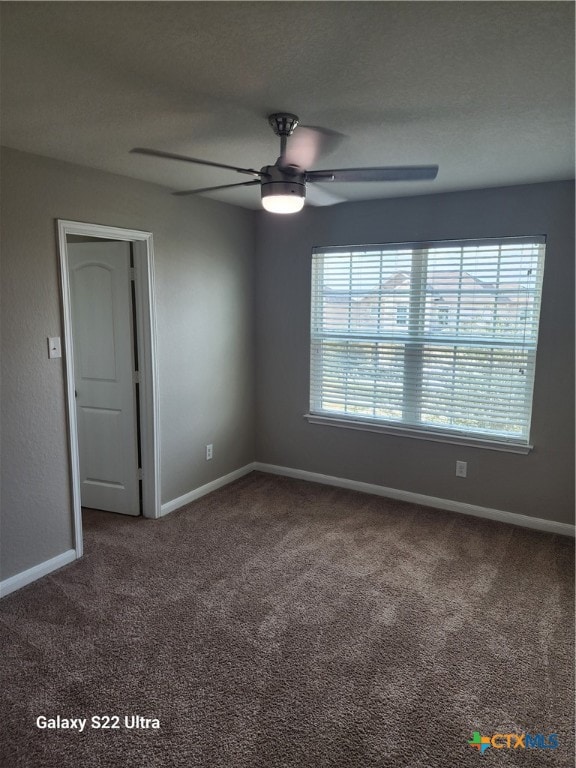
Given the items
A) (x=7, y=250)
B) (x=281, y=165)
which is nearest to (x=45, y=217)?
(x=7, y=250)

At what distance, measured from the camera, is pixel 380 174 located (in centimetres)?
208

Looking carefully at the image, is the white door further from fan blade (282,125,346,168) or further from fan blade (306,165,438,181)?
fan blade (306,165,438,181)

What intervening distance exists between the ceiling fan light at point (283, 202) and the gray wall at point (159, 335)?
1.37 meters

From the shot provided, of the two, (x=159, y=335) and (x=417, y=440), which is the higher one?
(x=159, y=335)

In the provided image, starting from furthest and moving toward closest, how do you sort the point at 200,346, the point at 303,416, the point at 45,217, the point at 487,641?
the point at 303,416 < the point at 200,346 < the point at 45,217 < the point at 487,641

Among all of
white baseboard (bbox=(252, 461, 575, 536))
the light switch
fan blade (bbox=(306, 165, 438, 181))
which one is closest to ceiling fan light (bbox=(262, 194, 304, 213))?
fan blade (bbox=(306, 165, 438, 181))

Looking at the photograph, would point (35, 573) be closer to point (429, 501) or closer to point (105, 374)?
point (105, 374)

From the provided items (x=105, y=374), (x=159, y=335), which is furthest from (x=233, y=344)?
(x=105, y=374)

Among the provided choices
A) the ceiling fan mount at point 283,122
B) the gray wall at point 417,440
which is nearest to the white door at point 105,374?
the gray wall at point 417,440

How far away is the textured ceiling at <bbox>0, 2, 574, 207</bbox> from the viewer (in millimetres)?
1366

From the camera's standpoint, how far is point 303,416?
4.49m

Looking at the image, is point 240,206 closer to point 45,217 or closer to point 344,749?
point 45,217

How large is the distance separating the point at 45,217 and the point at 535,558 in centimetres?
363

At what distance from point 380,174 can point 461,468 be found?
253 centimetres
